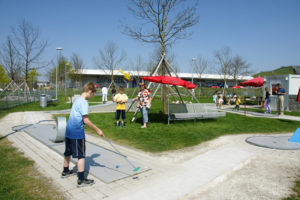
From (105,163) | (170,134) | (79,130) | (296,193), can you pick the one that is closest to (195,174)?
(296,193)

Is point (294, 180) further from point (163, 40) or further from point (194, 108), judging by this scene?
point (163, 40)

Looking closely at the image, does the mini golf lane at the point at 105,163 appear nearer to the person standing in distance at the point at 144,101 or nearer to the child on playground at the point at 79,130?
the child on playground at the point at 79,130

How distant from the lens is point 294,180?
4266 millimetres

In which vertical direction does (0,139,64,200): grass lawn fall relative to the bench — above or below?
below

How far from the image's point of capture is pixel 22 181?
405 centimetres

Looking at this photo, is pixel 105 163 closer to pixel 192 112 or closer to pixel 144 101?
pixel 144 101

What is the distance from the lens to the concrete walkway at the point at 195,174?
11.9 ft

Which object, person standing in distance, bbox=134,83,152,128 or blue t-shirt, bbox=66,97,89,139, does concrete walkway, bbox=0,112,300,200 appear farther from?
person standing in distance, bbox=134,83,152,128

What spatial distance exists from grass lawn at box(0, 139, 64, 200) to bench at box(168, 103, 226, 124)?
20.6 feet

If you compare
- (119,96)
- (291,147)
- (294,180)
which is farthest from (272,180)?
(119,96)

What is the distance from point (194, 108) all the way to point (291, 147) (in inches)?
210

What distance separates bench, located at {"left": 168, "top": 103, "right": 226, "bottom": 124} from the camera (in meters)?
10.1

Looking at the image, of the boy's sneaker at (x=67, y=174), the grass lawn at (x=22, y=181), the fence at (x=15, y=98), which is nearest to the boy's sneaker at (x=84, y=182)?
the grass lawn at (x=22, y=181)

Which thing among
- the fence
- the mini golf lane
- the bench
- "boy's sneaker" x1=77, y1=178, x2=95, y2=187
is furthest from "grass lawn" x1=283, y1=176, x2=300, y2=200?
the fence
